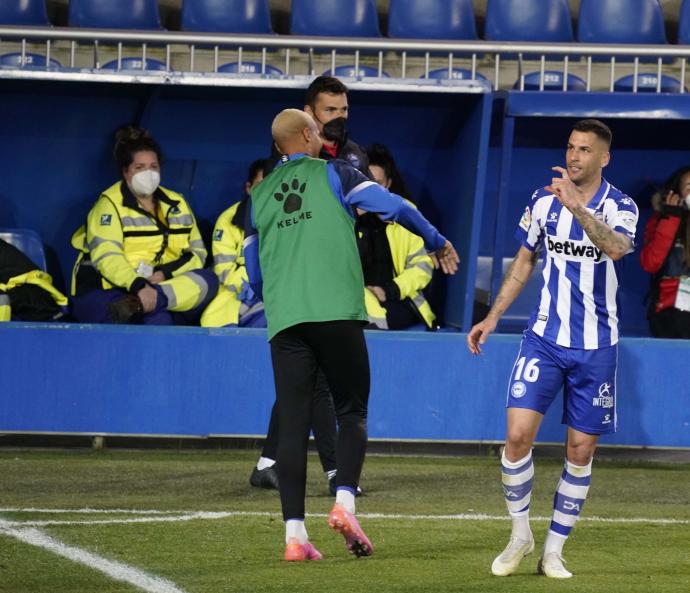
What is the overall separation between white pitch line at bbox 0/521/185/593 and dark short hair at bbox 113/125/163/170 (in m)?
4.24

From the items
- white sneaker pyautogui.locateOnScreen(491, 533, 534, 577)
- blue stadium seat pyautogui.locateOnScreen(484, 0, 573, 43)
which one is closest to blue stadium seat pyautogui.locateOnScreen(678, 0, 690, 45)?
blue stadium seat pyautogui.locateOnScreen(484, 0, 573, 43)

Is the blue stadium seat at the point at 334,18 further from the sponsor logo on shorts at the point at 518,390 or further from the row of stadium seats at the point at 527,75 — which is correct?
the sponsor logo on shorts at the point at 518,390

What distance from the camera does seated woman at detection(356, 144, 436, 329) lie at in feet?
32.8

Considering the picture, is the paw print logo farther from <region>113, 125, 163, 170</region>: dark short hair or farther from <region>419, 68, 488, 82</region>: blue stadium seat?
<region>419, 68, 488, 82</region>: blue stadium seat

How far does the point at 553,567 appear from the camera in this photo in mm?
5309

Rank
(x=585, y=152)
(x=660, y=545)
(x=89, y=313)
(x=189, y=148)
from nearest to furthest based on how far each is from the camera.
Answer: (x=585, y=152)
(x=660, y=545)
(x=89, y=313)
(x=189, y=148)

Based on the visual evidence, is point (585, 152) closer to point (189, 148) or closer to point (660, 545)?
point (660, 545)

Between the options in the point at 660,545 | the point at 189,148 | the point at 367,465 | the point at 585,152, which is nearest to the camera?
the point at 585,152

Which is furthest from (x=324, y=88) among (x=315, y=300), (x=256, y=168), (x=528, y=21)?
(x=528, y=21)

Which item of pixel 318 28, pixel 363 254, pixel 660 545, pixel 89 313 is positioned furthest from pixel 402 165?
pixel 660 545

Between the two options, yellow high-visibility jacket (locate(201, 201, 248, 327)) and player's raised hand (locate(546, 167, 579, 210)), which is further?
yellow high-visibility jacket (locate(201, 201, 248, 327))

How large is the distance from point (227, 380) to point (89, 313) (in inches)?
51.7

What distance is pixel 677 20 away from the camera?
13523mm

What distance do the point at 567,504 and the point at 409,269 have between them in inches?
190
